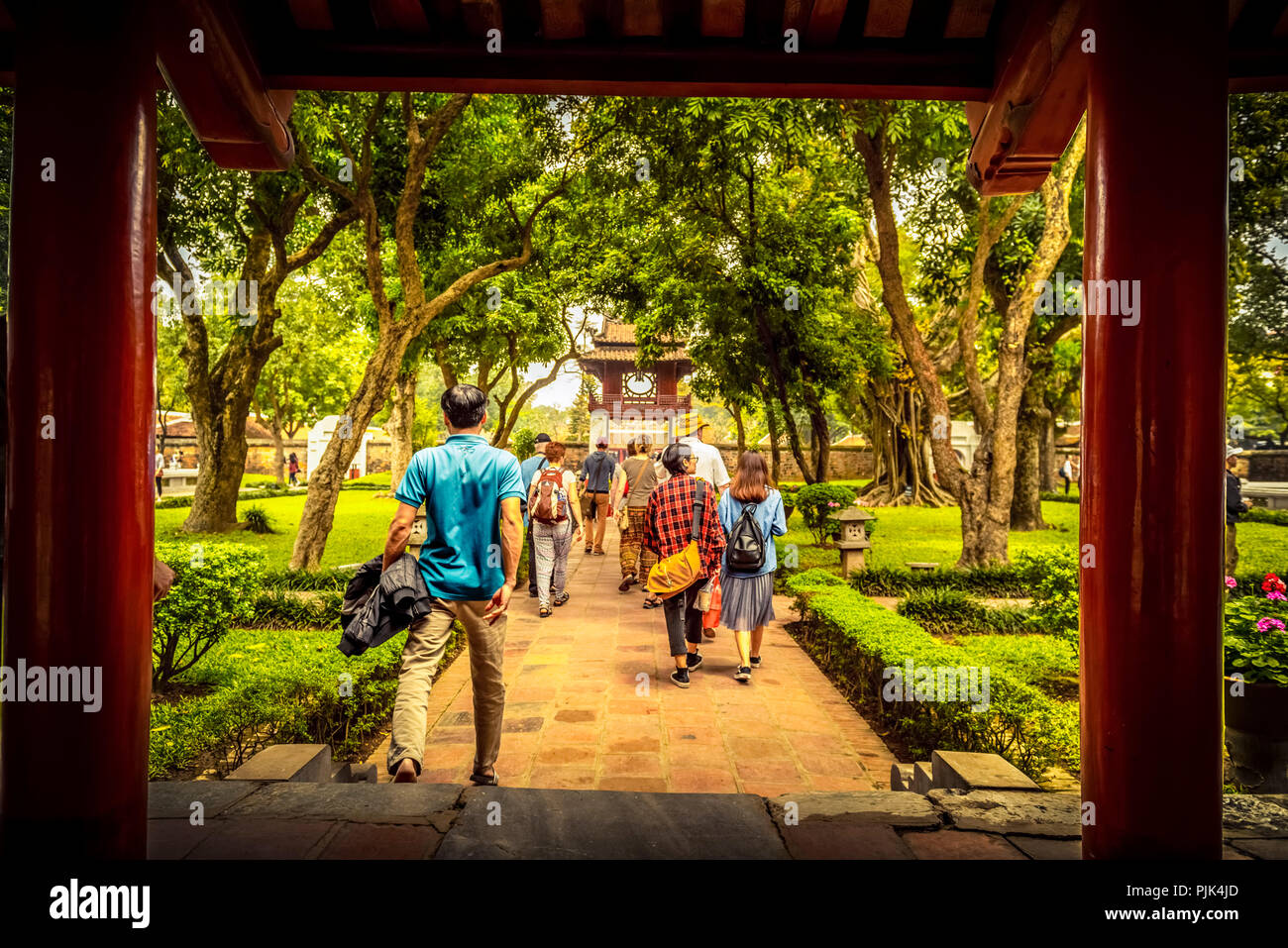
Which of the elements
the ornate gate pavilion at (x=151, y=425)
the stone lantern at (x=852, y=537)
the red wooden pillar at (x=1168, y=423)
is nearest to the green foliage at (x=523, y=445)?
the stone lantern at (x=852, y=537)

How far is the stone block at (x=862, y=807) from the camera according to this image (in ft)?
9.19

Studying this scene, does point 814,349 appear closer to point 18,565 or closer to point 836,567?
point 836,567

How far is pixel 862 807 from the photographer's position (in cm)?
293

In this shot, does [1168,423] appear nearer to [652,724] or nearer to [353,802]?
[353,802]

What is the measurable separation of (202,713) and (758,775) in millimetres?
2891

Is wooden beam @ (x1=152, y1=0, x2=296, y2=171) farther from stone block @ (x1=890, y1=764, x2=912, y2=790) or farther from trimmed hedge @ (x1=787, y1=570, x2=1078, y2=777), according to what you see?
trimmed hedge @ (x1=787, y1=570, x2=1078, y2=777)

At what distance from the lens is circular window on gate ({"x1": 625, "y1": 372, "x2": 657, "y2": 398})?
104 feet

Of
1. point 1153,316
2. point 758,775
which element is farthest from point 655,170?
point 1153,316

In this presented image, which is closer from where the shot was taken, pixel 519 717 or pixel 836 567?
pixel 519 717

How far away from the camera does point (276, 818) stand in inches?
106

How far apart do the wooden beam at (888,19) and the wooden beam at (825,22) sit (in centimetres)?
11

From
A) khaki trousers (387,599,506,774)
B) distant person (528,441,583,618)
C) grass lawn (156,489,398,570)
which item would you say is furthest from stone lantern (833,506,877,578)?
khaki trousers (387,599,506,774)

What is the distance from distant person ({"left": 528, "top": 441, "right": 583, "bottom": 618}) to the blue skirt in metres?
2.26

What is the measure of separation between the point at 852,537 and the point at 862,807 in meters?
7.64
